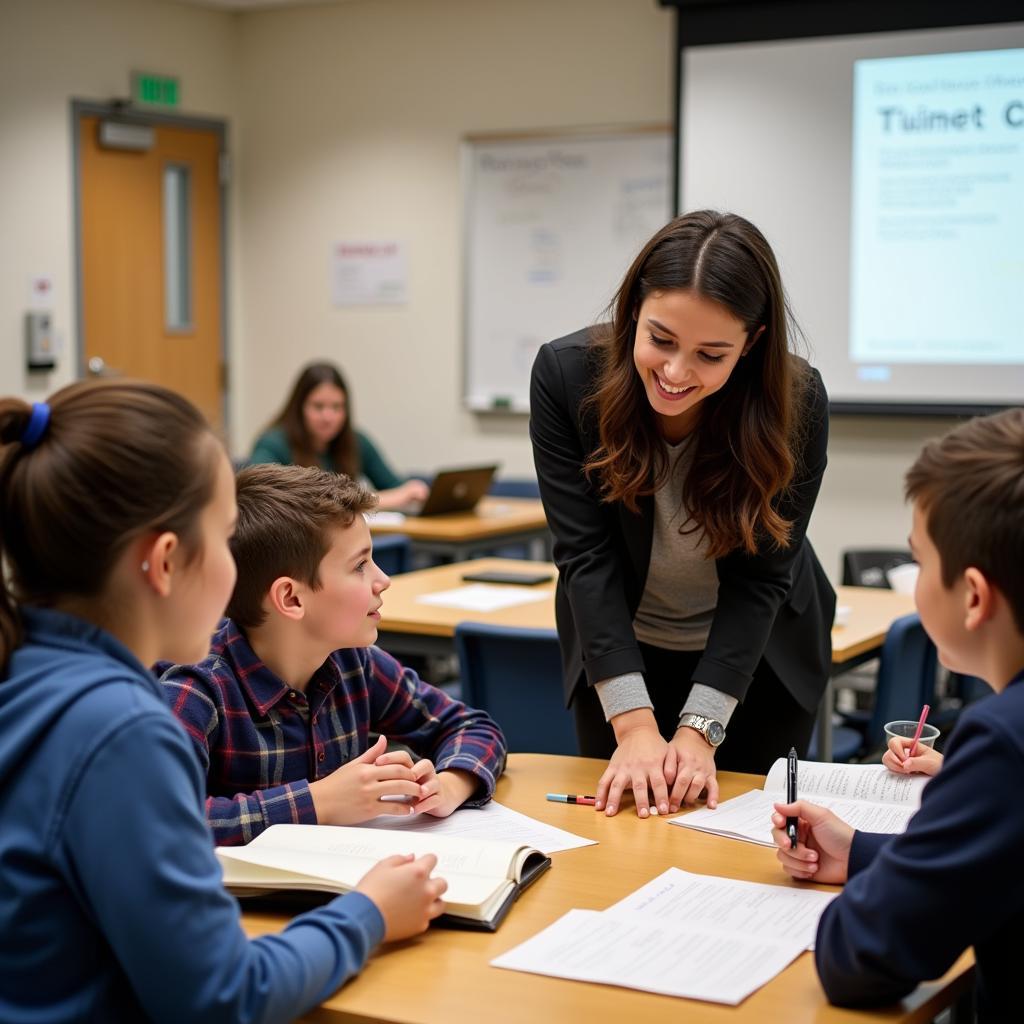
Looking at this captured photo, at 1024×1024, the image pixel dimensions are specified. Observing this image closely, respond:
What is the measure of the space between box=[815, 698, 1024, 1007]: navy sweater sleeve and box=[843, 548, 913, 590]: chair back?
3.41 metres

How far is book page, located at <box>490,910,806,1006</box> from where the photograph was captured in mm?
1286

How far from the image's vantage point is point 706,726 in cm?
197

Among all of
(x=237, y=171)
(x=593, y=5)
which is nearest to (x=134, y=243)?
(x=237, y=171)

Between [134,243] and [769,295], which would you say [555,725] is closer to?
[769,295]

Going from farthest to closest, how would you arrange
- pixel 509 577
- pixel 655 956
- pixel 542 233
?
pixel 542 233, pixel 509 577, pixel 655 956

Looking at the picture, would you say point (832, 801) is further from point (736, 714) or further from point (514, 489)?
point (514, 489)

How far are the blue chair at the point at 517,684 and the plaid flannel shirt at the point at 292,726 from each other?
0.85m

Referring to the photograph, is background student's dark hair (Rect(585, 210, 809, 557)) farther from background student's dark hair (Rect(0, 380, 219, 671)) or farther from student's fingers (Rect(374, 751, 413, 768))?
background student's dark hair (Rect(0, 380, 219, 671))

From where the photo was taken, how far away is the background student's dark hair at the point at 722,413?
1.96 metres

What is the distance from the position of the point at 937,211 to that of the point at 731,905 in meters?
4.51

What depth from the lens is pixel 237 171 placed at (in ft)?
24.6

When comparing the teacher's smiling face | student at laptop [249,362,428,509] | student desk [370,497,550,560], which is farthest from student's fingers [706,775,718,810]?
student at laptop [249,362,428,509]

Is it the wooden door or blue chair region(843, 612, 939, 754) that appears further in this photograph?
the wooden door

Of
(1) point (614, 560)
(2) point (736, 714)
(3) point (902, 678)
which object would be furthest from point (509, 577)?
(1) point (614, 560)
